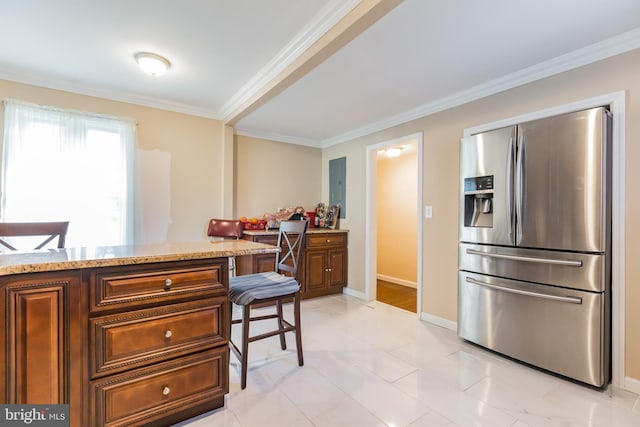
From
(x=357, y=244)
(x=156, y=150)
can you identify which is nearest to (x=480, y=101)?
(x=357, y=244)

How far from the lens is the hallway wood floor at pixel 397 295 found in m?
3.69

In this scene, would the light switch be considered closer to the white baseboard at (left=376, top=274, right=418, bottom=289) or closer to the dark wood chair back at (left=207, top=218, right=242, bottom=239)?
the white baseboard at (left=376, top=274, right=418, bottom=289)

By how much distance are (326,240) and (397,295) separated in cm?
133

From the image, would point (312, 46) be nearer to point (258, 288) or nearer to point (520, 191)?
point (258, 288)

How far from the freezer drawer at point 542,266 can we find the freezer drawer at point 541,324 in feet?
0.17

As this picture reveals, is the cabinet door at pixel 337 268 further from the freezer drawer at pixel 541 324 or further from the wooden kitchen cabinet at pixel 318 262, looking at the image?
the freezer drawer at pixel 541 324

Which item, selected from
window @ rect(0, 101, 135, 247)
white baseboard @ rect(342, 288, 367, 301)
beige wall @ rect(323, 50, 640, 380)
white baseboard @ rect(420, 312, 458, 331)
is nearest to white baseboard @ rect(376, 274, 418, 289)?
white baseboard @ rect(342, 288, 367, 301)

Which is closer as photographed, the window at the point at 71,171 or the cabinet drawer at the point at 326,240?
the window at the point at 71,171

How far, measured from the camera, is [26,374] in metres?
1.13

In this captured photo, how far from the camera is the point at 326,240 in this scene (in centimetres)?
394

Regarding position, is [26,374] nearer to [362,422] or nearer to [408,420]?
[362,422]

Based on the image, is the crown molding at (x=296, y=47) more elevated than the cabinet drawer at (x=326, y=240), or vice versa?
the crown molding at (x=296, y=47)

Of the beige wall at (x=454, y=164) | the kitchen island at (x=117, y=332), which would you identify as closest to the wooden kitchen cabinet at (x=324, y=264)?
the beige wall at (x=454, y=164)

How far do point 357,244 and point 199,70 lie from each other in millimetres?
2747
